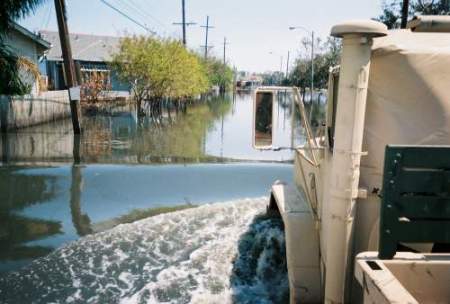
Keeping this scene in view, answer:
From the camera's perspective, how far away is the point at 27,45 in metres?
28.8

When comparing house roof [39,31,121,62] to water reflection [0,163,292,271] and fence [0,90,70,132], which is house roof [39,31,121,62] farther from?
water reflection [0,163,292,271]

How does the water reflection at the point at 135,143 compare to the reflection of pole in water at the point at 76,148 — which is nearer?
the reflection of pole in water at the point at 76,148

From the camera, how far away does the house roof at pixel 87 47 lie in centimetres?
4389

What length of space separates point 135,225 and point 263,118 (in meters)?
4.54

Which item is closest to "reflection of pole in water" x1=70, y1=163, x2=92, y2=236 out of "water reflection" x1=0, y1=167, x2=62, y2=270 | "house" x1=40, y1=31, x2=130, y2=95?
"water reflection" x1=0, y1=167, x2=62, y2=270

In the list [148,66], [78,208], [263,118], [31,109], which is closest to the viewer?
[263,118]

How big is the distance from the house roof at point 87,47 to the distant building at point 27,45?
420 inches

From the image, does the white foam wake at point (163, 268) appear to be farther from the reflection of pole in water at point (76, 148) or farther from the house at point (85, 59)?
the house at point (85, 59)

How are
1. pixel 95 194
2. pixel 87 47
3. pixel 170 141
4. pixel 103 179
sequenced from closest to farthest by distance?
1. pixel 95 194
2. pixel 103 179
3. pixel 170 141
4. pixel 87 47

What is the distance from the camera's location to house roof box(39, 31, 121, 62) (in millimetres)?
43888

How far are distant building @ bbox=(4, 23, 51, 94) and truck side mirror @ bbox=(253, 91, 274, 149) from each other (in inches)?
957

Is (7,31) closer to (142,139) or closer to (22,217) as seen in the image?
(142,139)

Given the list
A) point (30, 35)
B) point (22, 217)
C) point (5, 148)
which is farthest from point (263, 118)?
point (30, 35)

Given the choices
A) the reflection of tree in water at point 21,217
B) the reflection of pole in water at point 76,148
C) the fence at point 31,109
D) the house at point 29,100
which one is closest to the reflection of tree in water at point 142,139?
the reflection of pole in water at point 76,148
